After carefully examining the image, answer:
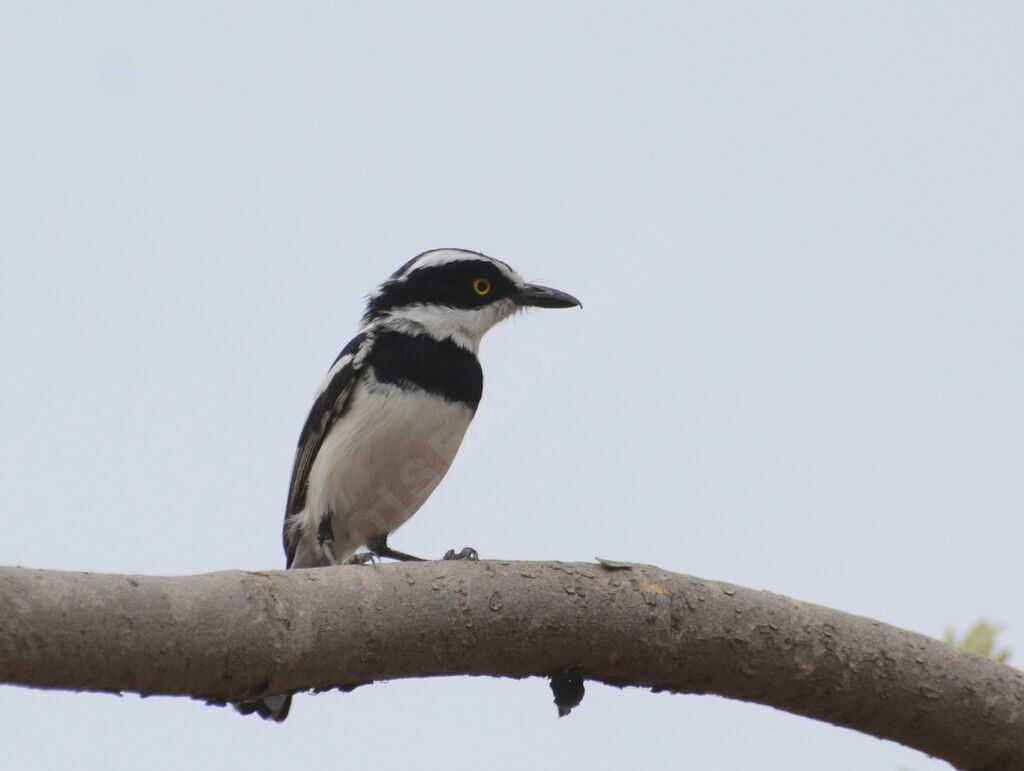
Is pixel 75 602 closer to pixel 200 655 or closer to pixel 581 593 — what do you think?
pixel 200 655

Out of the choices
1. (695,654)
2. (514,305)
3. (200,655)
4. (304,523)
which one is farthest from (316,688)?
(514,305)

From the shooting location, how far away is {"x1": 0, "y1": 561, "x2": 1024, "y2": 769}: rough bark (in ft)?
10.2

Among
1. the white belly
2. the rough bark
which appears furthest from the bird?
the rough bark

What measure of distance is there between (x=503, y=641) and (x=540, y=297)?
3.18m

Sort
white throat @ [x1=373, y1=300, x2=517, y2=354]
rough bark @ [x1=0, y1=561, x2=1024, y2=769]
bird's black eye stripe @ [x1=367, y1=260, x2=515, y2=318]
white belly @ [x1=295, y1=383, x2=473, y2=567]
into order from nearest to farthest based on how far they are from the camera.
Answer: rough bark @ [x1=0, y1=561, x2=1024, y2=769] → white belly @ [x1=295, y1=383, x2=473, y2=567] → white throat @ [x1=373, y1=300, x2=517, y2=354] → bird's black eye stripe @ [x1=367, y1=260, x2=515, y2=318]

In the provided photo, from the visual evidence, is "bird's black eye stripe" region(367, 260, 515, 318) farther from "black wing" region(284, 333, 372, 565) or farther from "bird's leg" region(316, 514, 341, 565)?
"bird's leg" region(316, 514, 341, 565)

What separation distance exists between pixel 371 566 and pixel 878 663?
1697 millimetres

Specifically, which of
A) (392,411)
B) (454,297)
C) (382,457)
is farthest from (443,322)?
(382,457)

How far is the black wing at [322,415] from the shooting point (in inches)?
234

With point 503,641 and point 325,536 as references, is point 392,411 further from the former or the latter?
point 503,641

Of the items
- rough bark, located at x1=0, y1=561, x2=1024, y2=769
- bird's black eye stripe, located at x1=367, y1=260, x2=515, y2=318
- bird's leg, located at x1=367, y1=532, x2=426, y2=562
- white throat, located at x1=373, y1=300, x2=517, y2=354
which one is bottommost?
rough bark, located at x1=0, y1=561, x2=1024, y2=769

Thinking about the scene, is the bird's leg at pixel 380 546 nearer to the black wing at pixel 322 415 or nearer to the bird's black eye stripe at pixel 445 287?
the black wing at pixel 322 415

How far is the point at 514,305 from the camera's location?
6648 mm

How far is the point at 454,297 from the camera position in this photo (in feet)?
20.9
